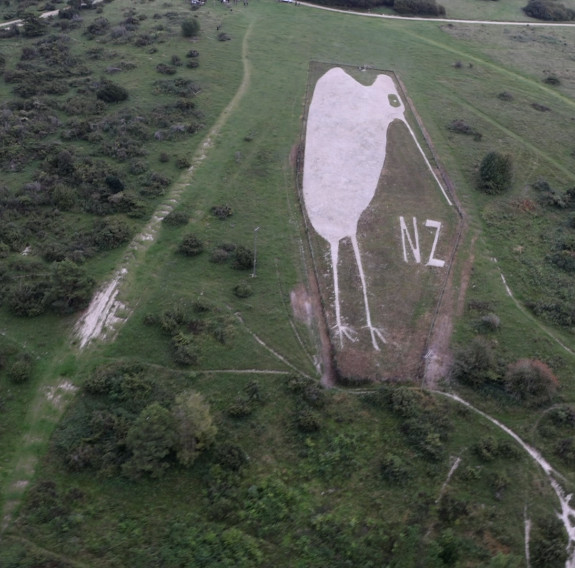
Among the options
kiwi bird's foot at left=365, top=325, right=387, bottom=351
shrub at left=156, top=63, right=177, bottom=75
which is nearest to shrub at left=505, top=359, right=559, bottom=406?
kiwi bird's foot at left=365, top=325, right=387, bottom=351

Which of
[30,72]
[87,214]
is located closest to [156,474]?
[87,214]

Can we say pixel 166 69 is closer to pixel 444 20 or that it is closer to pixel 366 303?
pixel 366 303

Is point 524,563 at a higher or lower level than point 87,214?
lower

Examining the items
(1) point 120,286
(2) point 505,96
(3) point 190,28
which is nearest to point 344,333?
(1) point 120,286

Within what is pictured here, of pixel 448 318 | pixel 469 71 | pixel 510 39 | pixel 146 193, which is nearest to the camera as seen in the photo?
pixel 448 318

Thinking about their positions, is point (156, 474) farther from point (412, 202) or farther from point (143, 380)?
point (412, 202)
